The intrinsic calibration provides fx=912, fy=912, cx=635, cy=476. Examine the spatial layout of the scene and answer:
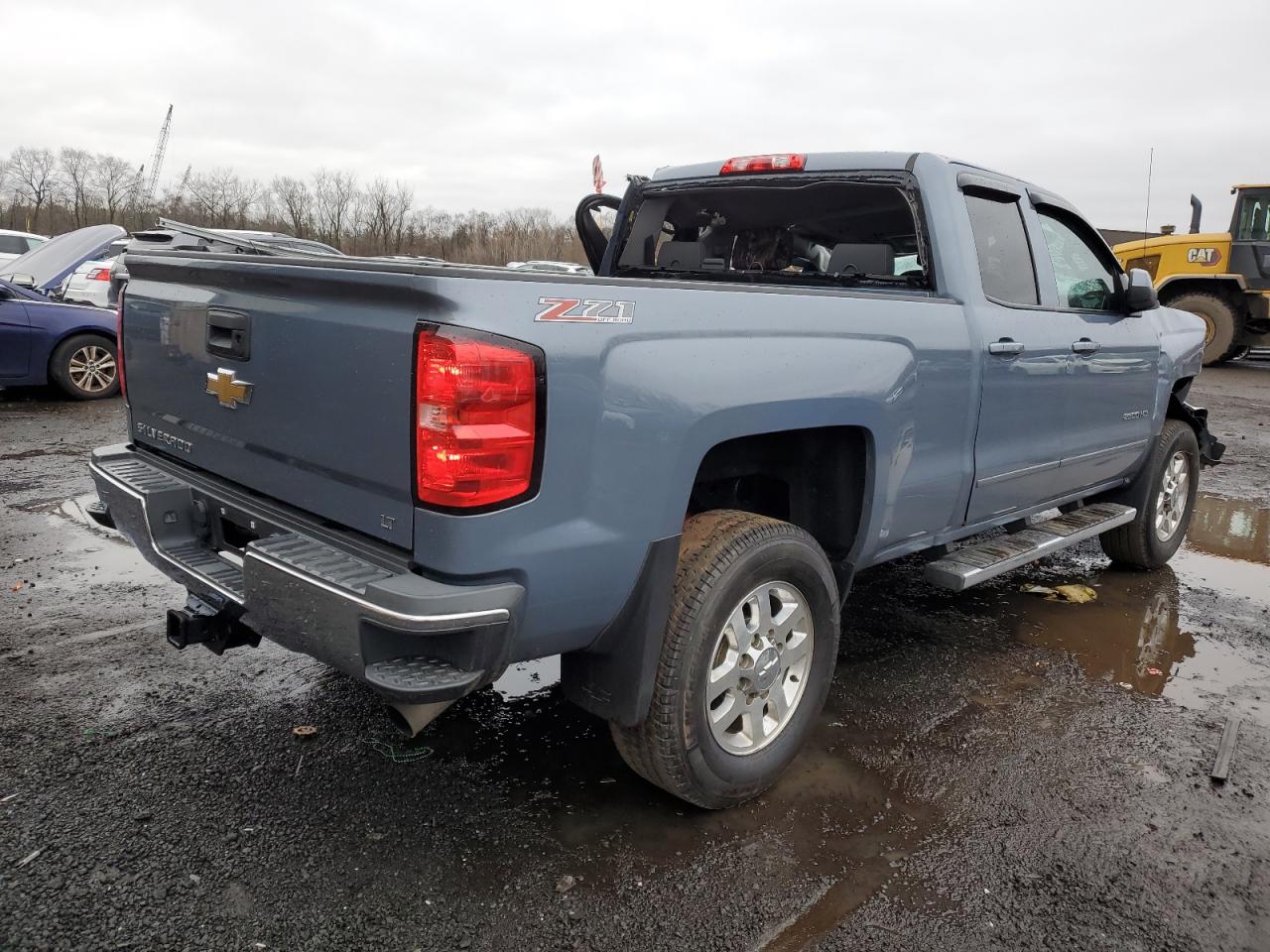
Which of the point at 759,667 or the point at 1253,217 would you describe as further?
the point at 1253,217

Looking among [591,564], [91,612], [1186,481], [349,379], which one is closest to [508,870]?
[591,564]

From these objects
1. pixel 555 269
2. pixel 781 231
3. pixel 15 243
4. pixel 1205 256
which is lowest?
pixel 781 231

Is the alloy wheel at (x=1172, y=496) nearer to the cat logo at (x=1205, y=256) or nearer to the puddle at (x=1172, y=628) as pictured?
the puddle at (x=1172, y=628)

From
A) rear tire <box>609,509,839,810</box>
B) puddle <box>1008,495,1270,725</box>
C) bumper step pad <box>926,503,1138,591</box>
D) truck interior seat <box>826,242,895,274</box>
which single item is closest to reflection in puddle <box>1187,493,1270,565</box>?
puddle <box>1008,495,1270,725</box>

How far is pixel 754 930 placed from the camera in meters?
2.26

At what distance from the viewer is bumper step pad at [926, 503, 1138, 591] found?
3584 millimetres

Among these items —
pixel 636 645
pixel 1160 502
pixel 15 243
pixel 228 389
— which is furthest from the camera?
pixel 15 243

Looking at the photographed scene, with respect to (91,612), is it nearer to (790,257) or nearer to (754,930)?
(754,930)

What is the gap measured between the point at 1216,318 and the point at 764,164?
14833 millimetres

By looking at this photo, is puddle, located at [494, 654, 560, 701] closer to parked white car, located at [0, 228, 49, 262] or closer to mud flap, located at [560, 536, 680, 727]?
mud flap, located at [560, 536, 680, 727]

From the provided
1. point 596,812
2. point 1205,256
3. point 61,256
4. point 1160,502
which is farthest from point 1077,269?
point 1205,256

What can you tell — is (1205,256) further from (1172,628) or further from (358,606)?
(358,606)

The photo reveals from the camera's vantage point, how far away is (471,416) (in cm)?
204

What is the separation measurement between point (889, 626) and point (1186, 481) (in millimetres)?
2569
